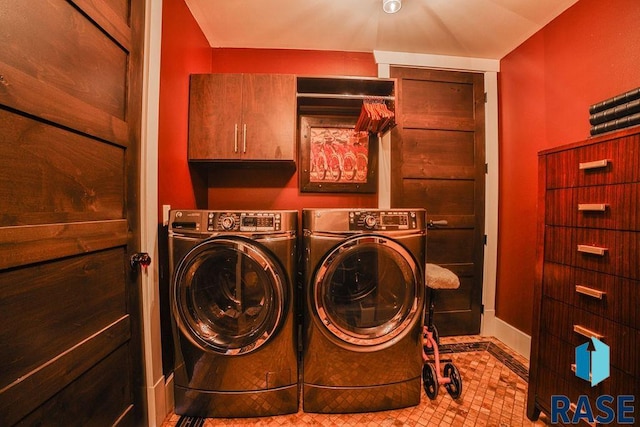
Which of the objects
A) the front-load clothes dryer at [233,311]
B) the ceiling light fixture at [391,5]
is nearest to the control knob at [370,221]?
the front-load clothes dryer at [233,311]

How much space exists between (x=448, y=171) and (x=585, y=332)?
4.58 ft

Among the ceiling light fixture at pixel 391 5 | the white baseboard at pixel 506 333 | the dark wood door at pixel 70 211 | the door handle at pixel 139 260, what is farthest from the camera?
the white baseboard at pixel 506 333

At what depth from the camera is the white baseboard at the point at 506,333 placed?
187 cm

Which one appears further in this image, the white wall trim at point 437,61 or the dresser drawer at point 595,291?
the white wall trim at point 437,61

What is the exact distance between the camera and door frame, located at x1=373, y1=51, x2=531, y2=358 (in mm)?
2080

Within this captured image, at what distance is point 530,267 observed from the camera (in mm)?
1867

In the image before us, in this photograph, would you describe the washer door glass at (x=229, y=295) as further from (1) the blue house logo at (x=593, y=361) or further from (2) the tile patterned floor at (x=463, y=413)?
(1) the blue house logo at (x=593, y=361)

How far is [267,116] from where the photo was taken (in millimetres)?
1652

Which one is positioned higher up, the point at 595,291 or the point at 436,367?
the point at 595,291

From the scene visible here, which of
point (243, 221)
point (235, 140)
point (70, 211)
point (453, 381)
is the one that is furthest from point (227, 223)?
point (453, 381)

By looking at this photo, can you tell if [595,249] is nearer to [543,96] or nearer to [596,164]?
[596,164]

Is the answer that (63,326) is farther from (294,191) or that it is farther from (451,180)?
(451,180)

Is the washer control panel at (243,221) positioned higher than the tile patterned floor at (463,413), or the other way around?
the washer control panel at (243,221)

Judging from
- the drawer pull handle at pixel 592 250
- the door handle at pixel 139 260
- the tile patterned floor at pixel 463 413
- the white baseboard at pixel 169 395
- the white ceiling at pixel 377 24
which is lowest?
the tile patterned floor at pixel 463 413
